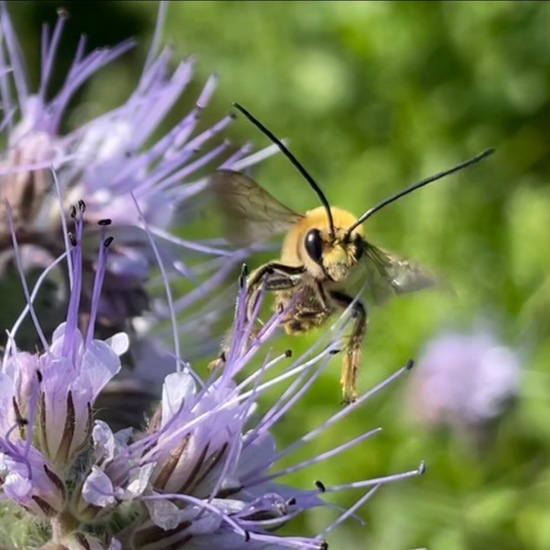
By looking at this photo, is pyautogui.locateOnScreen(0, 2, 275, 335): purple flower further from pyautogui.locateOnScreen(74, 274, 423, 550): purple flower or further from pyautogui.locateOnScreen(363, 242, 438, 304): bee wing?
pyautogui.locateOnScreen(74, 274, 423, 550): purple flower

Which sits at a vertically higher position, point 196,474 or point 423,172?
point 196,474

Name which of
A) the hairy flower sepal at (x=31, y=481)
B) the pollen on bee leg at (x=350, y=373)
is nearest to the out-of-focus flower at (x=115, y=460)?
the hairy flower sepal at (x=31, y=481)

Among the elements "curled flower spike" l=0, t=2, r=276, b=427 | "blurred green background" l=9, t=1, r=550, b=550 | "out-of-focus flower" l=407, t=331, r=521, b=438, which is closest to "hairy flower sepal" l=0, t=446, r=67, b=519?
"curled flower spike" l=0, t=2, r=276, b=427

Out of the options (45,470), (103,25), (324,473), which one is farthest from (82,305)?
(103,25)

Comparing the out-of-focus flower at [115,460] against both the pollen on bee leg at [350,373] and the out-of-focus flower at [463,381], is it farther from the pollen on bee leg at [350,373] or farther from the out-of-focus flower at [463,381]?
the out-of-focus flower at [463,381]

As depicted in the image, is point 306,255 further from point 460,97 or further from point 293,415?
point 460,97

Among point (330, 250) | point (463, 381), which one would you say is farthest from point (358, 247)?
point (463, 381)

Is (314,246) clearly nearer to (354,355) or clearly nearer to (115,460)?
(354,355)
